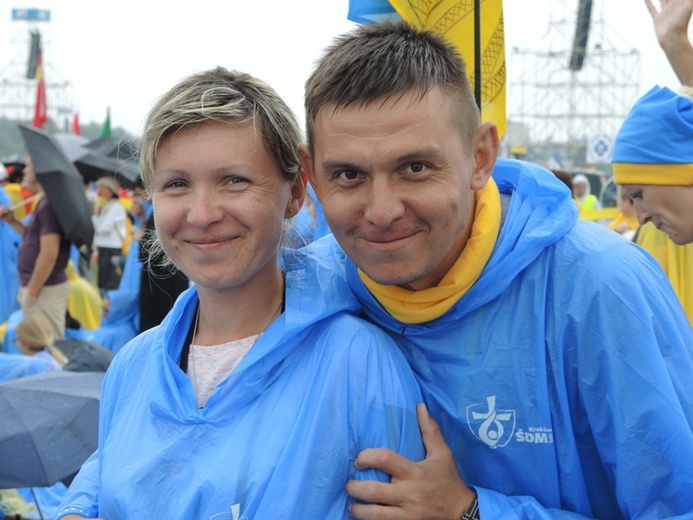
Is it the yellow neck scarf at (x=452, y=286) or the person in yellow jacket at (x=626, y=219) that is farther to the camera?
the person in yellow jacket at (x=626, y=219)

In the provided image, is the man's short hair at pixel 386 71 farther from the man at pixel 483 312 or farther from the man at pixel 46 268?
the man at pixel 46 268

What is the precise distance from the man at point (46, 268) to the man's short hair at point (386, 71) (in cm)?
539

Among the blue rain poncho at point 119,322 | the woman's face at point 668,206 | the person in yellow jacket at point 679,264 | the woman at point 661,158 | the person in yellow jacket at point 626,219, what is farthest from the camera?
the person in yellow jacket at point 626,219

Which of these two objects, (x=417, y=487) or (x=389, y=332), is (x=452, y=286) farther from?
(x=417, y=487)

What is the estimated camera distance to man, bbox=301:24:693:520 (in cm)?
161

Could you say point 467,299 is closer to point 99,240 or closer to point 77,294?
point 77,294

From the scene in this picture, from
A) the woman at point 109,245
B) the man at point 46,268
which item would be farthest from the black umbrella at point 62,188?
the woman at point 109,245

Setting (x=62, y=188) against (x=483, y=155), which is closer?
(x=483, y=155)

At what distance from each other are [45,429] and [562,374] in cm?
231

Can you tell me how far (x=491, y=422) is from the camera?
1742mm

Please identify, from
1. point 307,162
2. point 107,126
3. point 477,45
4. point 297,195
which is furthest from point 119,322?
point 107,126

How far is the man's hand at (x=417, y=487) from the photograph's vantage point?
1570 millimetres

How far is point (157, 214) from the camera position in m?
1.80

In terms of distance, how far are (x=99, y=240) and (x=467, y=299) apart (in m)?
8.71
